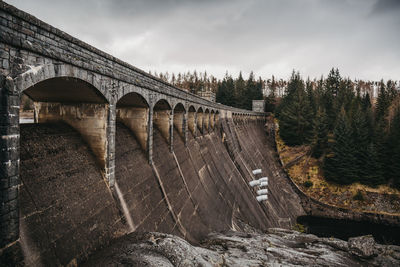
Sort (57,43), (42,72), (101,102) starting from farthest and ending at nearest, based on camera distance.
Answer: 1. (101,102)
2. (57,43)
3. (42,72)

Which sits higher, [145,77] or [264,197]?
[145,77]

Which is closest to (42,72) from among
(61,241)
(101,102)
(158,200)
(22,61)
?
(22,61)

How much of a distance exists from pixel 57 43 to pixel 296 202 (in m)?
37.5

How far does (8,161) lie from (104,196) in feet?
11.9

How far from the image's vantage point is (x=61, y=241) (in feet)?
17.4

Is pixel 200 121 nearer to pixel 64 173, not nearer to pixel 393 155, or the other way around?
pixel 64 173

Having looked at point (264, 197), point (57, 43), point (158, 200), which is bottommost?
point (264, 197)

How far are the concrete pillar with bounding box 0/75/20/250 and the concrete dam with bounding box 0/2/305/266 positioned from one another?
0.06 ft

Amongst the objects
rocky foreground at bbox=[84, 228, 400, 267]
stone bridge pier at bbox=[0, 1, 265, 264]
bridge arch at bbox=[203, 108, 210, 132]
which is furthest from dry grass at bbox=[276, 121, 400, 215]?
stone bridge pier at bbox=[0, 1, 265, 264]

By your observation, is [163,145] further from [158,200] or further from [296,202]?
[296,202]

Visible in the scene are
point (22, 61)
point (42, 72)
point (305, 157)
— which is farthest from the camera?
point (305, 157)

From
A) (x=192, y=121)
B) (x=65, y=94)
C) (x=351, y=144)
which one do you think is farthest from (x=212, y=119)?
(x=351, y=144)

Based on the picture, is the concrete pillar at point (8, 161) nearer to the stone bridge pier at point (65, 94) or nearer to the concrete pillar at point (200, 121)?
the stone bridge pier at point (65, 94)

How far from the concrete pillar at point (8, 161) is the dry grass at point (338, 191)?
38494mm
